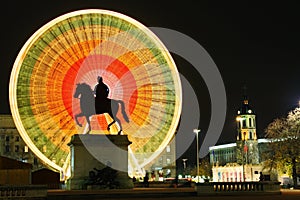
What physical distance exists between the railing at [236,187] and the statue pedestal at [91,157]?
6.16 m

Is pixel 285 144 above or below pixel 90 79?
below

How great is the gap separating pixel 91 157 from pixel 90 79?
7.64 m

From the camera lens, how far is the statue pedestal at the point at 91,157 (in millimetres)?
28453

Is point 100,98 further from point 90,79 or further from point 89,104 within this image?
point 90,79

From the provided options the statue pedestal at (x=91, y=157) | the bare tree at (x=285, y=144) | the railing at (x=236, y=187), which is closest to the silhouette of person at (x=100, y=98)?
the statue pedestal at (x=91, y=157)

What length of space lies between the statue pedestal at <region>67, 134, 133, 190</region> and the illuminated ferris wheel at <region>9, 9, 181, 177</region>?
191 inches

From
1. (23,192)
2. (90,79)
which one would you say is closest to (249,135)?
(90,79)

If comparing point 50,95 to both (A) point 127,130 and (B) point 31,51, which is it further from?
(A) point 127,130

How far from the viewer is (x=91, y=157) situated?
2855cm

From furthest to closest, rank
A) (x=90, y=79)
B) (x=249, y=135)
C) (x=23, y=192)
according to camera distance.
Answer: (x=249, y=135) < (x=90, y=79) < (x=23, y=192)

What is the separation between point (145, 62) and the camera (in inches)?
1462

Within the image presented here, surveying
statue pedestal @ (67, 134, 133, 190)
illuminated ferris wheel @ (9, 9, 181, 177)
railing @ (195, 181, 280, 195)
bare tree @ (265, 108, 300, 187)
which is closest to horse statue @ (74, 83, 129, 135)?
statue pedestal @ (67, 134, 133, 190)

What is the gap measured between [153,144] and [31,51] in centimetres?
1014

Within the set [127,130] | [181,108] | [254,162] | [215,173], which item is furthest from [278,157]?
[215,173]
